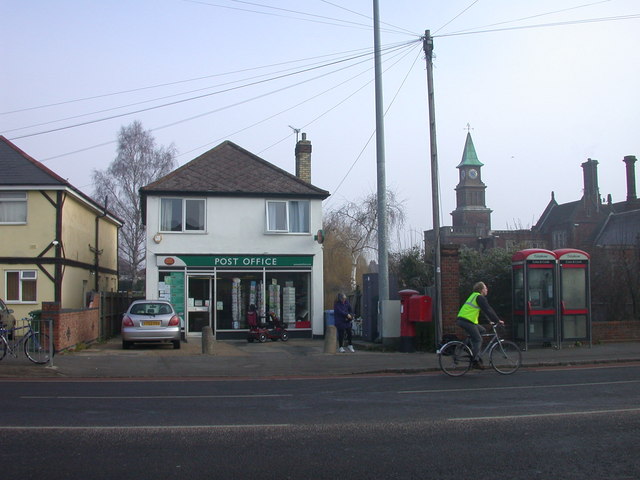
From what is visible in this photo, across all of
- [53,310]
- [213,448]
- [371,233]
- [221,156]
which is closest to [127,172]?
[371,233]

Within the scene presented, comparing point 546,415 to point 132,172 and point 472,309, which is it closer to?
point 472,309

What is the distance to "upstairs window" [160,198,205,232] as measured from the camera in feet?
79.7

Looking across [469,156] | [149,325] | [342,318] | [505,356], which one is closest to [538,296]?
[505,356]

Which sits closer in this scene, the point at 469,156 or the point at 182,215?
the point at 182,215

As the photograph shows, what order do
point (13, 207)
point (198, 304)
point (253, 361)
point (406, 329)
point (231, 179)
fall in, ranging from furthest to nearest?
point (231, 179) < point (198, 304) < point (13, 207) < point (406, 329) < point (253, 361)

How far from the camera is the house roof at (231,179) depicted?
24516mm

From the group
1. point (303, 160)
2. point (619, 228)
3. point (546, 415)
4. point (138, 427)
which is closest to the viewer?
point (138, 427)

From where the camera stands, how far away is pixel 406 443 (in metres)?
7.48

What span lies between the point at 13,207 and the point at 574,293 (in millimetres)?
18902

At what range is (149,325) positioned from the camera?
19.2 meters

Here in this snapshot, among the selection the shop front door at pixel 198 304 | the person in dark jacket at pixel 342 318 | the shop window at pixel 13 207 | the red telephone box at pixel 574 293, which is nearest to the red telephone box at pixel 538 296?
the red telephone box at pixel 574 293

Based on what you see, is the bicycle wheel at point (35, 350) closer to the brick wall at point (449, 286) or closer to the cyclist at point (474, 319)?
the cyclist at point (474, 319)

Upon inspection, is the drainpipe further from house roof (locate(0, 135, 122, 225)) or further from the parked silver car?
the parked silver car

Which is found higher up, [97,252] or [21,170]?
[21,170]
